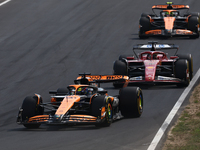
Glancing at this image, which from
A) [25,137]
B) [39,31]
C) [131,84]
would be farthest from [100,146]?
[39,31]

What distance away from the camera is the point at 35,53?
29094 millimetres

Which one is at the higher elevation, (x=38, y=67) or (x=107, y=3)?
(x=107, y=3)

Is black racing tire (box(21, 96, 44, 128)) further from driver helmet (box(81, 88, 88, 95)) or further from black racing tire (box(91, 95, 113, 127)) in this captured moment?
black racing tire (box(91, 95, 113, 127))

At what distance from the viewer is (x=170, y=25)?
31.1m

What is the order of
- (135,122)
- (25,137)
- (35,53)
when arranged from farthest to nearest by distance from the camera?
(35,53)
(135,122)
(25,137)

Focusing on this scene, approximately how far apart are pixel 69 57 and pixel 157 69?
25.6 feet

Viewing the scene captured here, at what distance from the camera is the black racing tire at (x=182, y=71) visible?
21.3 meters

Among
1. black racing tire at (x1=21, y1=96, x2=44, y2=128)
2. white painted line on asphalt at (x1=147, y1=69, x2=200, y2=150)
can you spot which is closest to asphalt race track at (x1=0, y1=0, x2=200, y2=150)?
white painted line on asphalt at (x1=147, y1=69, x2=200, y2=150)

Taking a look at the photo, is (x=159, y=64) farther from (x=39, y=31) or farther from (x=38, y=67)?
(x=39, y=31)

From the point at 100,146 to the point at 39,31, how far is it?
22968mm

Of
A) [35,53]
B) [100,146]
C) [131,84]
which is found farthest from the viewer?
[35,53]

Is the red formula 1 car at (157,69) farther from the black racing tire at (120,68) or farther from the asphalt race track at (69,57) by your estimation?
the asphalt race track at (69,57)

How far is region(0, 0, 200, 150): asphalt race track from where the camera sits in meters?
12.9

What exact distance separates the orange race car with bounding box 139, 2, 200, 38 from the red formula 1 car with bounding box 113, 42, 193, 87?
8.25 m
